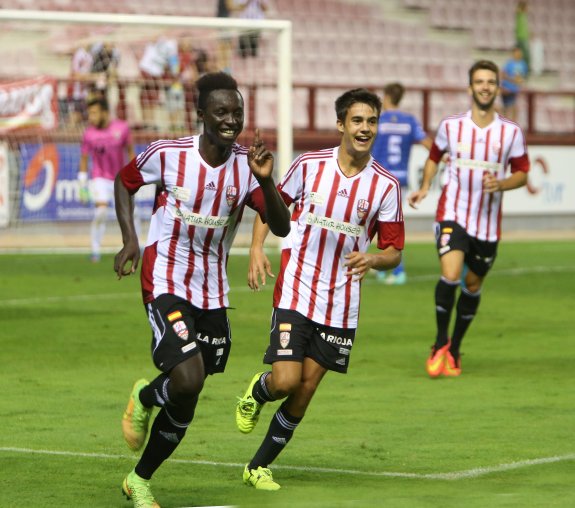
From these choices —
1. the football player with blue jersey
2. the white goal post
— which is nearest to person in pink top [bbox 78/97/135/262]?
the white goal post

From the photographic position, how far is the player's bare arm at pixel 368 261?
6.79 meters

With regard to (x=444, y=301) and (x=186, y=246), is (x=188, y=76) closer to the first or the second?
(x=444, y=301)

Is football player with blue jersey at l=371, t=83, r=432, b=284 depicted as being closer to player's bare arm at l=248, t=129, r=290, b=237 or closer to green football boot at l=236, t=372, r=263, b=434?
green football boot at l=236, t=372, r=263, b=434

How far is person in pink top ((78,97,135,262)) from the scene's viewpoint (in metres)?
18.2

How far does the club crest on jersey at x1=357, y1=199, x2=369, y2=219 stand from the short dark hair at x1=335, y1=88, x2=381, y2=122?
41 centimetres

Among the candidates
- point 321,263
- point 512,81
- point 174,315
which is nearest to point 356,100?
point 321,263

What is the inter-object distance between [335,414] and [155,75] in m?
11.1

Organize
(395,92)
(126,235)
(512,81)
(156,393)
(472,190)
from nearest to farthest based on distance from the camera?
1. (156,393)
2. (126,235)
3. (472,190)
4. (395,92)
5. (512,81)

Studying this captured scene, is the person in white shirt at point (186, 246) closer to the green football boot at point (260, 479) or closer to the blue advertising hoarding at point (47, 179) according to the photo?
the green football boot at point (260, 479)

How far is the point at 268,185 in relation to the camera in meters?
6.18

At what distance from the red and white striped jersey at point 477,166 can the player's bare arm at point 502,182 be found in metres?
0.09

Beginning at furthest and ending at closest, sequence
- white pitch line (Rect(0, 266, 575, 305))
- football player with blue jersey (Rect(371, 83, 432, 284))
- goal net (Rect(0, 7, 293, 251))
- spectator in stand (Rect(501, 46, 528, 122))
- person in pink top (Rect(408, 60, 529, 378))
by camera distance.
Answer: spectator in stand (Rect(501, 46, 528, 122))
goal net (Rect(0, 7, 293, 251))
football player with blue jersey (Rect(371, 83, 432, 284))
white pitch line (Rect(0, 266, 575, 305))
person in pink top (Rect(408, 60, 529, 378))

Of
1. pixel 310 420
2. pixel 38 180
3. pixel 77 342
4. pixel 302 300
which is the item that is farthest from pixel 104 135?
pixel 302 300

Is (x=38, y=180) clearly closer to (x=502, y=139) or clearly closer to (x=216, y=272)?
(x=502, y=139)
